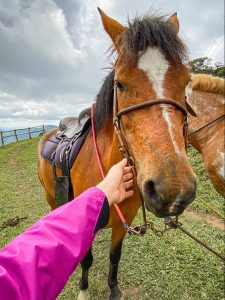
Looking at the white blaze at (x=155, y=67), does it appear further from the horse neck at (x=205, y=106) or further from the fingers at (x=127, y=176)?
the horse neck at (x=205, y=106)

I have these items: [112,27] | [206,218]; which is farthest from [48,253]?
[206,218]

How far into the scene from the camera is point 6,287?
79 cm

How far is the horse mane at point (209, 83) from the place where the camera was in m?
3.82

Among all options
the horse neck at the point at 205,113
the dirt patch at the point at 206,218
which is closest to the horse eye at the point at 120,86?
the horse neck at the point at 205,113

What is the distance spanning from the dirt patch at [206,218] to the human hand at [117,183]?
404cm

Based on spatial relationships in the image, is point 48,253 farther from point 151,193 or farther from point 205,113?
point 205,113

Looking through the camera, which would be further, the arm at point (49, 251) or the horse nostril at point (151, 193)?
the horse nostril at point (151, 193)

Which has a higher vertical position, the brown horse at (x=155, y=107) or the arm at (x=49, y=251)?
the brown horse at (x=155, y=107)

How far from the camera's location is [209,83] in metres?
3.87

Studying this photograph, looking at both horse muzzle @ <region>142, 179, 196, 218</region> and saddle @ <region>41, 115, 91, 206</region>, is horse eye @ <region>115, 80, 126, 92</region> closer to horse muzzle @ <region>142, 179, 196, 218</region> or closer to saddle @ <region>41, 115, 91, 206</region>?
horse muzzle @ <region>142, 179, 196, 218</region>

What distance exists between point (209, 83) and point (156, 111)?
2.89m

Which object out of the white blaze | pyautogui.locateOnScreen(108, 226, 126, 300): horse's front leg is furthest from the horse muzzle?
pyautogui.locateOnScreen(108, 226, 126, 300): horse's front leg

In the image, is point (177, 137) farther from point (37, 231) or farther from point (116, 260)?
point (116, 260)

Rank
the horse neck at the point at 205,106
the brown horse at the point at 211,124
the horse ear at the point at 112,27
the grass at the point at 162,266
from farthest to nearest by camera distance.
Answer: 1. the horse neck at the point at 205,106
2. the brown horse at the point at 211,124
3. the grass at the point at 162,266
4. the horse ear at the point at 112,27
